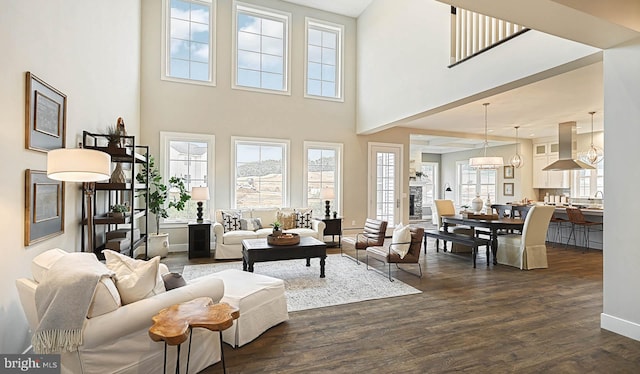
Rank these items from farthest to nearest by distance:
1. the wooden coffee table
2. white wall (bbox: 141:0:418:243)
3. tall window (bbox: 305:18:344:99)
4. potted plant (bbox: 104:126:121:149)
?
tall window (bbox: 305:18:344:99)
white wall (bbox: 141:0:418:243)
the wooden coffee table
potted plant (bbox: 104:126:121:149)

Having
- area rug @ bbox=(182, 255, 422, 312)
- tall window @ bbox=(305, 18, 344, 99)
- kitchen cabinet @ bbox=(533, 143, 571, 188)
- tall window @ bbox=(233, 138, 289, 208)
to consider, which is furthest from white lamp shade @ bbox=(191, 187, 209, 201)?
kitchen cabinet @ bbox=(533, 143, 571, 188)

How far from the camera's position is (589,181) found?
8.66 meters

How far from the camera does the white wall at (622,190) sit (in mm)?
2711

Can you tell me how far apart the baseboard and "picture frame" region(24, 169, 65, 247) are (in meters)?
5.01

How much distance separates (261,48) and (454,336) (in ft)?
21.8

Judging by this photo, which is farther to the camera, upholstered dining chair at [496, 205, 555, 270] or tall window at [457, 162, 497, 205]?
tall window at [457, 162, 497, 205]

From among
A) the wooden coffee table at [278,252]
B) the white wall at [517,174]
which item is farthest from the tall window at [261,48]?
the white wall at [517,174]

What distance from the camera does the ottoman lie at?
8.62ft

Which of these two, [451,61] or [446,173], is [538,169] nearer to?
[446,173]

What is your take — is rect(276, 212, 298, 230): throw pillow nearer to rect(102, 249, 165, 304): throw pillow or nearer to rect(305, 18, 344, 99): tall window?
rect(305, 18, 344, 99): tall window

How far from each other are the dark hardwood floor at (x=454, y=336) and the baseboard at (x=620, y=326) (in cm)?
6

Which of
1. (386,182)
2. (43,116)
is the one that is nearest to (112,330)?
(43,116)

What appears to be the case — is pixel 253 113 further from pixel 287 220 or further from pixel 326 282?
pixel 326 282

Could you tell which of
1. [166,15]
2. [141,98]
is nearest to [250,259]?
[141,98]
